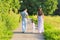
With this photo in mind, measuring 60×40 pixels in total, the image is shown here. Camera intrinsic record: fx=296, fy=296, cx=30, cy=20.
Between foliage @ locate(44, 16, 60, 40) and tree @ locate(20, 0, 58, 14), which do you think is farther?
tree @ locate(20, 0, 58, 14)

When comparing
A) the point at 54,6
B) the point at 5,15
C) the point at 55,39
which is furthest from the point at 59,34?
the point at 54,6

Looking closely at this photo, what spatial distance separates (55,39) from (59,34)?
224cm

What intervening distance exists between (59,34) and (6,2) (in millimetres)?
4399

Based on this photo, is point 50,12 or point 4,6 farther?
point 50,12

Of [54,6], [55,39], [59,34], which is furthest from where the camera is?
[54,6]

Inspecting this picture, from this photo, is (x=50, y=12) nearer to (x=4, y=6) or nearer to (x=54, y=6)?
(x=54, y=6)

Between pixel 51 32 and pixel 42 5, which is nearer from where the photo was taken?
pixel 51 32

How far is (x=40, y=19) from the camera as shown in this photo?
19875 millimetres

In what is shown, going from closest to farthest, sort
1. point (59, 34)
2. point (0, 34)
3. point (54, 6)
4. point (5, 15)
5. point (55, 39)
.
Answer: point (0, 34) < point (55, 39) < point (59, 34) < point (5, 15) < point (54, 6)

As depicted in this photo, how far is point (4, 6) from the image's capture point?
18984 mm

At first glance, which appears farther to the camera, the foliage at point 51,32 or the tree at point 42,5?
the tree at point 42,5

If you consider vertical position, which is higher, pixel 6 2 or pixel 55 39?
pixel 6 2

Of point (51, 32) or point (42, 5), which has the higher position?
point (42, 5)

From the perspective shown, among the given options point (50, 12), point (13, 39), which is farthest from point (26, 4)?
point (13, 39)
